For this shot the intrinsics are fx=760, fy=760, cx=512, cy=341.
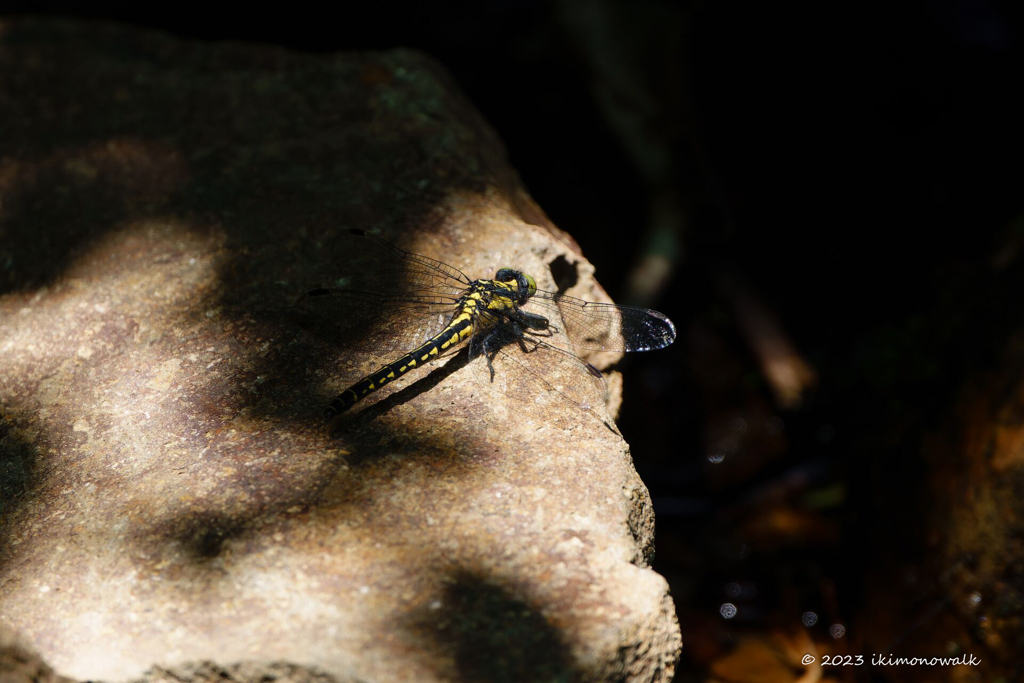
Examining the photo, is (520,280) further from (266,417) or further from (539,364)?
(266,417)

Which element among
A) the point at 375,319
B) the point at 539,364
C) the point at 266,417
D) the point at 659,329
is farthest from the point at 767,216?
the point at 266,417

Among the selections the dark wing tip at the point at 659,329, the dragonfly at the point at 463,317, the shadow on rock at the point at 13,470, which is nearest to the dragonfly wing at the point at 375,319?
the dragonfly at the point at 463,317

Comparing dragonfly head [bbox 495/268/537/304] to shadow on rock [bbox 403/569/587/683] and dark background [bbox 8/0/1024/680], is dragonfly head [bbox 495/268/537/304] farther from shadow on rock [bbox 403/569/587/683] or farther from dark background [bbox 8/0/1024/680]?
dark background [bbox 8/0/1024/680]

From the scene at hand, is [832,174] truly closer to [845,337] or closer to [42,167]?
[845,337]

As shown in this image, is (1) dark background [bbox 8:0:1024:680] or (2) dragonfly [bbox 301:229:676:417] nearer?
(2) dragonfly [bbox 301:229:676:417]

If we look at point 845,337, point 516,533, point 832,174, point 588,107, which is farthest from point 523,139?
point 516,533

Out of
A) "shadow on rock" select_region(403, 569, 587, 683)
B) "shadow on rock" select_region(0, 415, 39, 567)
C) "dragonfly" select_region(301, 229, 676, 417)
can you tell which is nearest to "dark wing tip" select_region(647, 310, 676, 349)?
"dragonfly" select_region(301, 229, 676, 417)

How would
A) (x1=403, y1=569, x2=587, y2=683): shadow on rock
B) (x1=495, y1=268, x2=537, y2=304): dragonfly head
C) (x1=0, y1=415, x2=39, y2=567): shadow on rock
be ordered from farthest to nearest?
(x1=495, y1=268, x2=537, y2=304): dragonfly head, (x1=0, y1=415, x2=39, y2=567): shadow on rock, (x1=403, y1=569, x2=587, y2=683): shadow on rock
